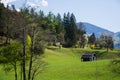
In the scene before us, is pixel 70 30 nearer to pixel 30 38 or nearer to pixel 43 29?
pixel 43 29

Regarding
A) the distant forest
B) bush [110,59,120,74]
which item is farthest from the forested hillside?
bush [110,59,120,74]

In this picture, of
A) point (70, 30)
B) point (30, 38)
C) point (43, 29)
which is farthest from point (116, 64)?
point (70, 30)

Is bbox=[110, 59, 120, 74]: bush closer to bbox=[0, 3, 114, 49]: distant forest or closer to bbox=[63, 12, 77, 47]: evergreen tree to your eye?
bbox=[0, 3, 114, 49]: distant forest

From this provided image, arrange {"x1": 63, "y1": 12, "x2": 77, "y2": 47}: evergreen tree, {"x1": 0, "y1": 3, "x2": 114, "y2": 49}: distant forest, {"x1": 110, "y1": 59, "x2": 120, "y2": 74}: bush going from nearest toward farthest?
{"x1": 110, "y1": 59, "x2": 120, "y2": 74}: bush < {"x1": 0, "y1": 3, "x2": 114, "y2": 49}: distant forest < {"x1": 63, "y1": 12, "x2": 77, "y2": 47}: evergreen tree

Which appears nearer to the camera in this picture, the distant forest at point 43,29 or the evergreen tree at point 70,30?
the distant forest at point 43,29

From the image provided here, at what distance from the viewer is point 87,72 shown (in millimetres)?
72250

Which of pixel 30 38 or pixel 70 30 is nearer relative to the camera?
pixel 30 38

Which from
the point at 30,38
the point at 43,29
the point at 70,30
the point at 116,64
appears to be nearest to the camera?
the point at 116,64

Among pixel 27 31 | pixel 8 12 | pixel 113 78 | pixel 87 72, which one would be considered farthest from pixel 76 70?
pixel 8 12

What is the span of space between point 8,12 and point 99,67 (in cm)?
4689

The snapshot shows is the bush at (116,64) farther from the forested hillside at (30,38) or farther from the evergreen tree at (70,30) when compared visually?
the evergreen tree at (70,30)

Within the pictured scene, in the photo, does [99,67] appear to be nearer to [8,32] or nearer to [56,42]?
[8,32]

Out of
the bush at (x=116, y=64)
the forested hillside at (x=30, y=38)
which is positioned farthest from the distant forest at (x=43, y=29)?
the bush at (x=116, y=64)

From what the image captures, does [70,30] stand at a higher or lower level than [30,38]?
higher
